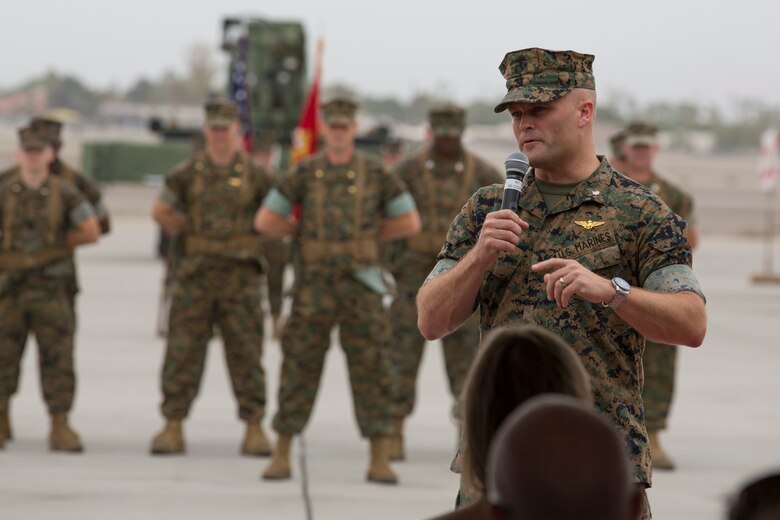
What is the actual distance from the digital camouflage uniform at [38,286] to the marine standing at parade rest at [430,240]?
6.57 ft

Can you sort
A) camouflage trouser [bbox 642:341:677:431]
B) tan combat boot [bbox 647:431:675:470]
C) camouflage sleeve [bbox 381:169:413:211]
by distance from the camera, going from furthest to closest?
camouflage trouser [bbox 642:341:677:431]
tan combat boot [bbox 647:431:675:470]
camouflage sleeve [bbox 381:169:413:211]

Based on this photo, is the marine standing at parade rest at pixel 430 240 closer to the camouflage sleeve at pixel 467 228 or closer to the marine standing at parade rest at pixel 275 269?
the camouflage sleeve at pixel 467 228

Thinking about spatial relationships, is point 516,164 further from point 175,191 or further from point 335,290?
point 175,191

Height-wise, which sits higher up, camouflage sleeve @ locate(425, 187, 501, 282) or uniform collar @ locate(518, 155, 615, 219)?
uniform collar @ locate(518, 155, 615, 219)

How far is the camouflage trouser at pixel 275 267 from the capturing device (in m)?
14.9

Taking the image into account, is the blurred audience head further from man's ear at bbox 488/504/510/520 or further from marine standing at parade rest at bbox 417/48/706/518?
marine standing at parade rest at bbox 417/48/706/518

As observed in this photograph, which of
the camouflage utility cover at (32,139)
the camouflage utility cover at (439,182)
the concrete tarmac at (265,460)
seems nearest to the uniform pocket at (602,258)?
the concrete tarmac at (265,460)

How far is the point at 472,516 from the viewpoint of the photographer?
2.23m

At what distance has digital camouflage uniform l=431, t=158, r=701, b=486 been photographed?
3.74m

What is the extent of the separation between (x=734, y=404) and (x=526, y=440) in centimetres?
1029

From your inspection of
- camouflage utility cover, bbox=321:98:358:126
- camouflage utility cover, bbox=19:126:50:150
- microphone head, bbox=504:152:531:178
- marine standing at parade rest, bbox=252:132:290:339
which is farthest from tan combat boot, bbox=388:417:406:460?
marine standing at parade rest, bbox=252:132:290:339

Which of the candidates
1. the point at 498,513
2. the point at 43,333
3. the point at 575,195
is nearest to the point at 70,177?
the point at 43,333

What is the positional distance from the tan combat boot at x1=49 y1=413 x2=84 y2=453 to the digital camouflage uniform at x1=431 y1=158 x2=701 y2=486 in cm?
575

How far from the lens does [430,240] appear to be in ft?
30.6
